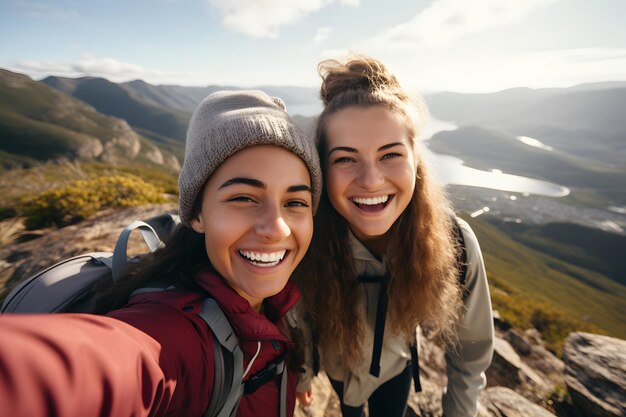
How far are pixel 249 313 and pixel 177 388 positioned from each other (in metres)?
0.46

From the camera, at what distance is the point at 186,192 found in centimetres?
175

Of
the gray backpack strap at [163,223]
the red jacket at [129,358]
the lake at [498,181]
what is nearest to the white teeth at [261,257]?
the red jacket at [129,358]

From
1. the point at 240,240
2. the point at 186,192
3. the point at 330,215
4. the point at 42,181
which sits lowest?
the point at 42,181

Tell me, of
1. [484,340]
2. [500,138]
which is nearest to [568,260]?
[484,340]

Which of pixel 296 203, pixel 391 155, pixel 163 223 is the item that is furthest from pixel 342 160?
pixel 163 223

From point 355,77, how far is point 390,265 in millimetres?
1623

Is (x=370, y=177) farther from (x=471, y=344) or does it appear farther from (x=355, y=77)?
(x=471, y=344)

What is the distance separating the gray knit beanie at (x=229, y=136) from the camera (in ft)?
5.34

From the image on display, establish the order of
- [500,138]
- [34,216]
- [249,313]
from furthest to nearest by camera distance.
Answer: [500,138] → [34,216] → [249,313]

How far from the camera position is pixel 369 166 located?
6.94ft

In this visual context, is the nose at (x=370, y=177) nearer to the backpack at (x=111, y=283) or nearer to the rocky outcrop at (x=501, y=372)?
the backpack at (x=111, y=283)

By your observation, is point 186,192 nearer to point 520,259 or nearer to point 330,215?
point 330,215

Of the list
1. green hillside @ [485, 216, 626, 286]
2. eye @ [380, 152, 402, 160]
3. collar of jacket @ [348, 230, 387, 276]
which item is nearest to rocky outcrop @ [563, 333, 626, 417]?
collar of jacket @ [348, 230, 387, 276]

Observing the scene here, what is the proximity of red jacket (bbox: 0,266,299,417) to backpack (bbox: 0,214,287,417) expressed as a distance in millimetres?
51
